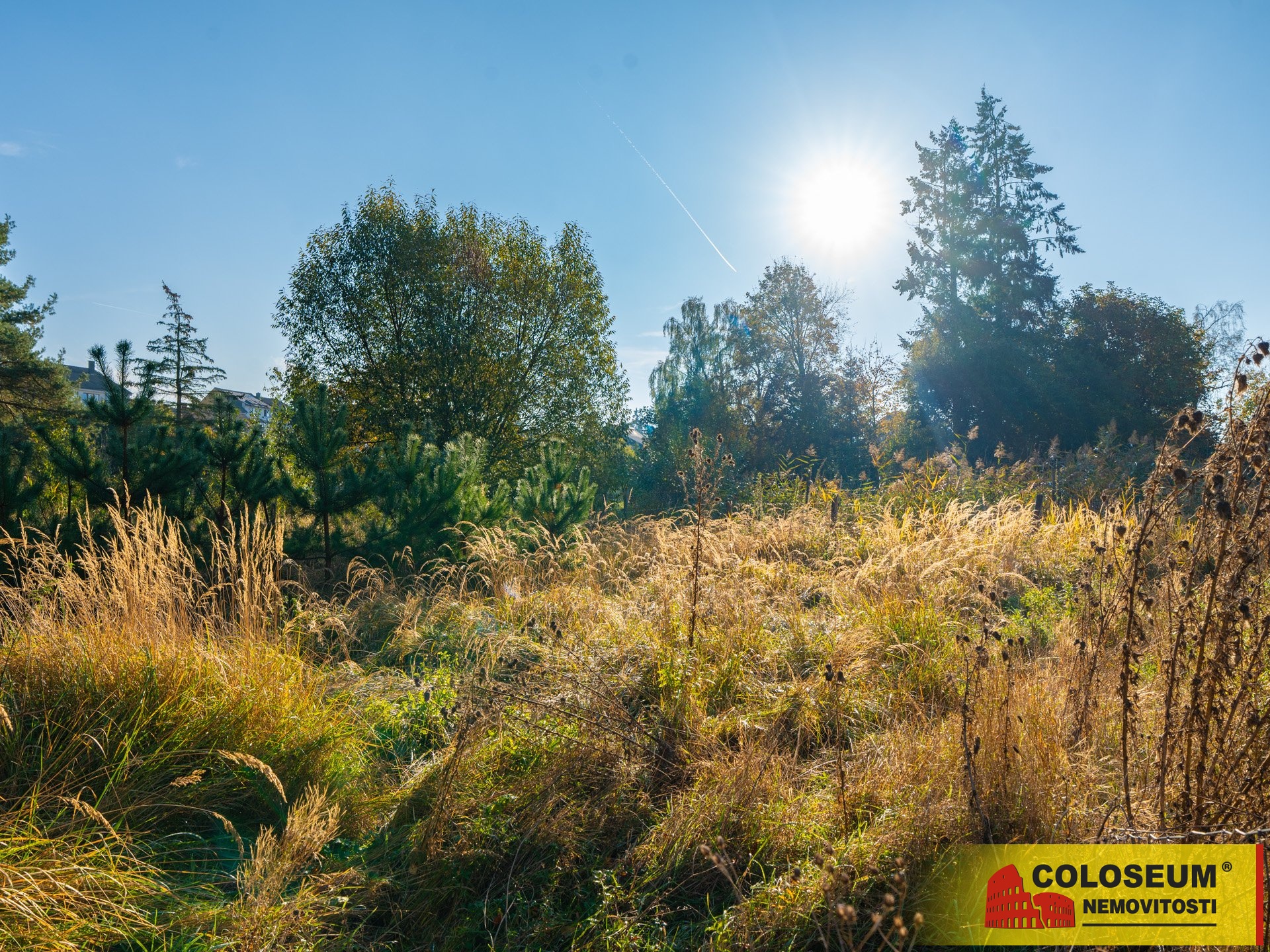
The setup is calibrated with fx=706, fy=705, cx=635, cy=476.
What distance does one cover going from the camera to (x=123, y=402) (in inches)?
241

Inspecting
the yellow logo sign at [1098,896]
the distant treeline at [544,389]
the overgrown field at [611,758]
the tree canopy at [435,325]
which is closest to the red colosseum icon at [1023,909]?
the yellow logo sign at [1098,896]

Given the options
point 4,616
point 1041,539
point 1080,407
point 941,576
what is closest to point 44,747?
point 4,616

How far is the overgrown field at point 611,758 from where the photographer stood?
2.02m

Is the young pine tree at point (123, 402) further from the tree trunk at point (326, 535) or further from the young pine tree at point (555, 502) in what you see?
the young pine tree at point (555, 502)

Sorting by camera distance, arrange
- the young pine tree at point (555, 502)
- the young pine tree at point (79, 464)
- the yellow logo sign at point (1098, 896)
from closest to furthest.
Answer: the yellow logo sign at point (1098, 896), the young pine tree at point (79, 464), the young pine tree at point (555, 502)

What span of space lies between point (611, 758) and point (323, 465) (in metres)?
4.92

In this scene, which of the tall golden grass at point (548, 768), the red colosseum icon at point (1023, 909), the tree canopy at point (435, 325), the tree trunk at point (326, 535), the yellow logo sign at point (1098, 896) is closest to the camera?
the yellow logo sign at point (1098, 896)

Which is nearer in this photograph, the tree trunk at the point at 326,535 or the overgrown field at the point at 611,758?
the overgrown field at the point at 611,758

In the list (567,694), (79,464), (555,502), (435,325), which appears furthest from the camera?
(435,325)

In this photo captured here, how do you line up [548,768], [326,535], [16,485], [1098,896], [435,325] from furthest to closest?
[435,325]
[326,535]
[16,485]
[548,768]
[1098,896]

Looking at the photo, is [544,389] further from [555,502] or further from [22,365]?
[22,365]

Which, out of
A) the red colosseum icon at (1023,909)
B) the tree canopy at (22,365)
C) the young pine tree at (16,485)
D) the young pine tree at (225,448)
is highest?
the tree canopy at (22,365)

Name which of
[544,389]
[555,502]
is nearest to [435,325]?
[544,389]

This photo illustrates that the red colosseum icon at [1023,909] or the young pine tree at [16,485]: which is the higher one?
the young pine tree at [16,485]
